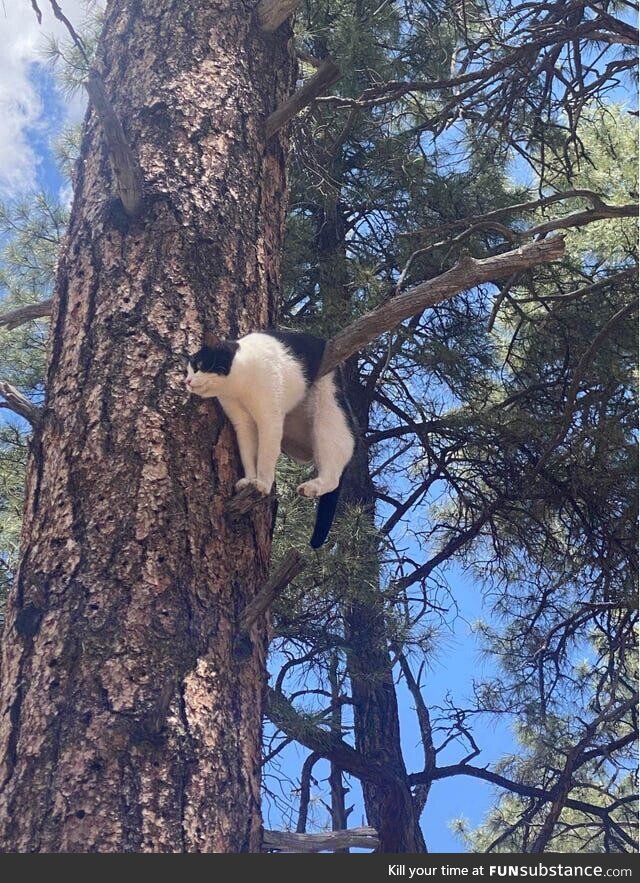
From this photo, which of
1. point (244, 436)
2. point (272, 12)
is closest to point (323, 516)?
point (244, 436)

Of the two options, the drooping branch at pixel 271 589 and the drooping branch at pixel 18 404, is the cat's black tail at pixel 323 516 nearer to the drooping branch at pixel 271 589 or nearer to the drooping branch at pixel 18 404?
the drooping branch at pixel 271 589

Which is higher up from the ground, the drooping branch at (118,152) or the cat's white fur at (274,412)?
the drooping branch at (118,152)

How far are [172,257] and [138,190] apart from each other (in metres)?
0.18

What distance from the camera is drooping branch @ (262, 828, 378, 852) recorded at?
2.00 metres

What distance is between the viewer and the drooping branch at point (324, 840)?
200cm

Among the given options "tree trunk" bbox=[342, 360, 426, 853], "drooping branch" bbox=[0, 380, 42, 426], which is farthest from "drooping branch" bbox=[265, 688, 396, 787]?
"drooping branch" bbox=[0, 380, 42, 426]

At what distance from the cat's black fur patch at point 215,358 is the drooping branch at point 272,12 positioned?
1.07 meters

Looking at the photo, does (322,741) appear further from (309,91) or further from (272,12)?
(272,12)

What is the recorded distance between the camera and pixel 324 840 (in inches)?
81.7

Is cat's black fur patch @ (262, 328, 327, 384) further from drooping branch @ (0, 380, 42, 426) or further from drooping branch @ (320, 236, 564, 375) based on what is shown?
drooping branch @ (0, 380, 42, 426)

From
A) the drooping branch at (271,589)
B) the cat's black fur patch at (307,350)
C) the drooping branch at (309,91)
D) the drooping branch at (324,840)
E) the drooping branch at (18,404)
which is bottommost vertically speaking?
the drooping branch at (324,840)

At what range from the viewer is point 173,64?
2336 millimetres

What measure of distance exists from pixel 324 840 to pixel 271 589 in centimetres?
72

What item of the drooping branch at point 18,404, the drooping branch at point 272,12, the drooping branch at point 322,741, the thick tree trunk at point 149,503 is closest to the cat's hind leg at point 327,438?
the thick tree trunk at point 149,503
